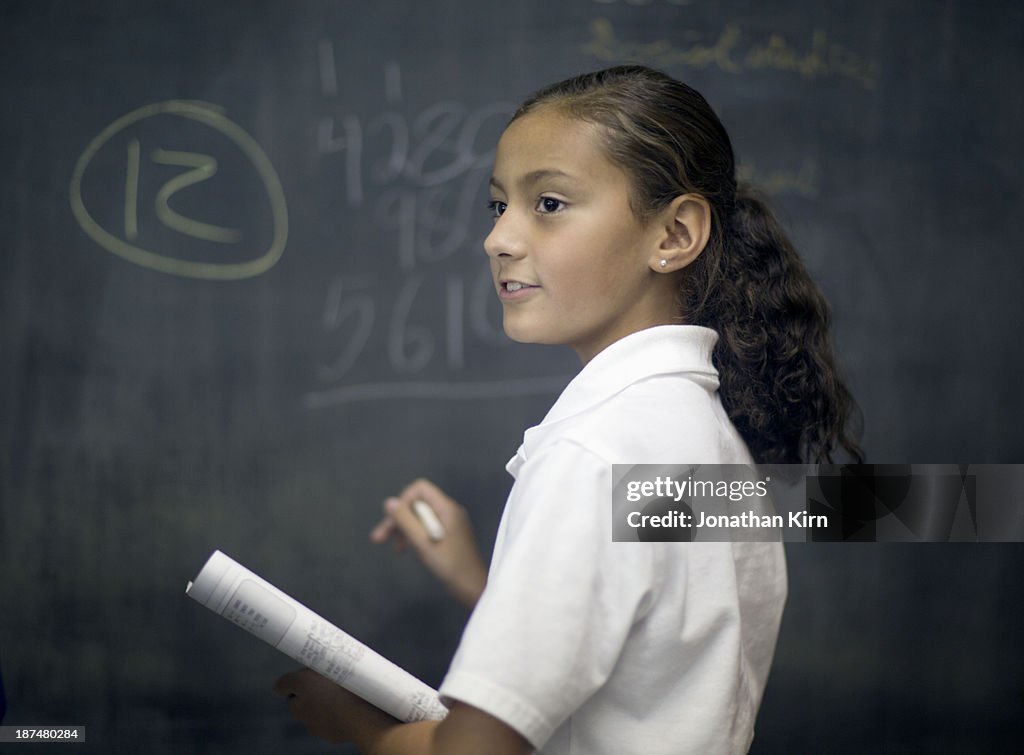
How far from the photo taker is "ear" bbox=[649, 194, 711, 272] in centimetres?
75

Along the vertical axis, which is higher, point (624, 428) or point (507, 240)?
point (507, 240)

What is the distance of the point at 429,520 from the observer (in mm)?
1045

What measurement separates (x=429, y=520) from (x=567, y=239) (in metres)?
0.45

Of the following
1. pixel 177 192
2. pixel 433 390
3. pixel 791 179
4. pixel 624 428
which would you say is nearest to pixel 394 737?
pixel 624 428

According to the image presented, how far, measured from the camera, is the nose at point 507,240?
0.73 m

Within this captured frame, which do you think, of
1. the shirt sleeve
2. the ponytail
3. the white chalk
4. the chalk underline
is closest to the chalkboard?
the chalk underline

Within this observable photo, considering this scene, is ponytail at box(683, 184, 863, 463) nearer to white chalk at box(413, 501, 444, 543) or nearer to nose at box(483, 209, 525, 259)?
nose at box(483, 209, 525, 259)

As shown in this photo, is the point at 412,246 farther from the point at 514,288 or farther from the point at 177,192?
the point at 514,288

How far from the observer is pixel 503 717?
54 centimetres

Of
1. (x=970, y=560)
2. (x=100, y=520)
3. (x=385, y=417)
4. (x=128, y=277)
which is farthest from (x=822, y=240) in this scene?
(x=100, y=520)

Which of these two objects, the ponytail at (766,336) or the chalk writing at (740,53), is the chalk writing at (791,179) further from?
the ponytail at (766,336)

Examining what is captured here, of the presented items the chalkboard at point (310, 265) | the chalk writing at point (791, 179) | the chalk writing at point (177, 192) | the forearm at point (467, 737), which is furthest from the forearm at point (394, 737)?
the chalk writing at point (791, 179)

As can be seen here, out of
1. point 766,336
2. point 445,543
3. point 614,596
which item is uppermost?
point 766,336

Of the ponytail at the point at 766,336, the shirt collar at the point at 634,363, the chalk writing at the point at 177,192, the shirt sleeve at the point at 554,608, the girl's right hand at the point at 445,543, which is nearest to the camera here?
the shirt sleeve at the point at 554,608
